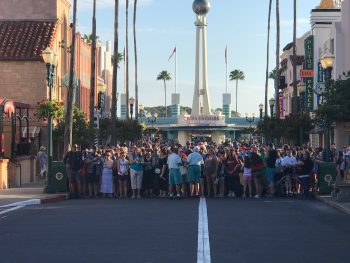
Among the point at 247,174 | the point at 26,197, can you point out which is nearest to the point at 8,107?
the point at 26,197

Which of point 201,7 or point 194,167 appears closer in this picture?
point 194,167

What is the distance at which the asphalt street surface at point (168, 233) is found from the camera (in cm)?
1290

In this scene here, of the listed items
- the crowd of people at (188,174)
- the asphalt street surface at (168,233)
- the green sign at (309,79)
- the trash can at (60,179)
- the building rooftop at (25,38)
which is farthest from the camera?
the green sign at (309,79)

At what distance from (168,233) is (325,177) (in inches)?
551

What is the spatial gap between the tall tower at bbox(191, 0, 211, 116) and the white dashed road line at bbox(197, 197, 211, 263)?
3337 inches

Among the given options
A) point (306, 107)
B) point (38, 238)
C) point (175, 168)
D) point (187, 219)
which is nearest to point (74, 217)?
point (187, 219)

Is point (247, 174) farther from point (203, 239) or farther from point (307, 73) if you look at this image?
point (307, 73)

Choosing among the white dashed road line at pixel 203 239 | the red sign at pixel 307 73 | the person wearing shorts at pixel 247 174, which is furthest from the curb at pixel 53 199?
the red sign at pixel 307 73

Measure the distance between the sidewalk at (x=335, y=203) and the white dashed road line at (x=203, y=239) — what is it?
3.79 m

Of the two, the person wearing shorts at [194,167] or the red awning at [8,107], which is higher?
the red awning at [8,107]

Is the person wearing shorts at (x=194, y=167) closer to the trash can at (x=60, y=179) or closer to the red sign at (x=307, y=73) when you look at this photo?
the trash can at (x=60, y=179)

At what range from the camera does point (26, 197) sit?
26.5 m

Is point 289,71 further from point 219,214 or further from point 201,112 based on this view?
point 219,214

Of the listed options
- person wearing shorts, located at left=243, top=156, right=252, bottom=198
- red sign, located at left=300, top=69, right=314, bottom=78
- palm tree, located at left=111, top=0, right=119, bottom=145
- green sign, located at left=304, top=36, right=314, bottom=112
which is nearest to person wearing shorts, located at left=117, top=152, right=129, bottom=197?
person wearing shorts, located at left=243, top=156, right=252, bottom=198
